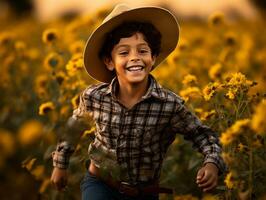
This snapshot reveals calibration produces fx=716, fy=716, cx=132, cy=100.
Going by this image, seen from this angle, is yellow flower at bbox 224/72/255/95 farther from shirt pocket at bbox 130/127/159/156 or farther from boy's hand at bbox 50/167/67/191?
boy's hand at bbox 50/167/67/191

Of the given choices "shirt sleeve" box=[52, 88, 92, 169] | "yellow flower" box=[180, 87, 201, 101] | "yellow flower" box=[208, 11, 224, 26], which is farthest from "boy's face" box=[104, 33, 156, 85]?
"yellow flower" box=[208, 11, 224, 26]

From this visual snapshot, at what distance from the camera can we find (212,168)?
8.52ft

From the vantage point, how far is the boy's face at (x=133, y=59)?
2.76m

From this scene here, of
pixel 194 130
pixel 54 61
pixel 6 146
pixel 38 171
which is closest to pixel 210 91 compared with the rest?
pixel 194 130

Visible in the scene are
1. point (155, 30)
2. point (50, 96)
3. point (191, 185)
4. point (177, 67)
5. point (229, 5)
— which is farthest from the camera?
point (229, 5)

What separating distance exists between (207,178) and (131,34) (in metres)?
0.66

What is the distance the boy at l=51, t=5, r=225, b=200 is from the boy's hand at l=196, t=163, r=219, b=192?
0.08m

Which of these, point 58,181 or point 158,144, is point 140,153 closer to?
point 158,144

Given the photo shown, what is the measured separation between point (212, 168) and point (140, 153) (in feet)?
1.08

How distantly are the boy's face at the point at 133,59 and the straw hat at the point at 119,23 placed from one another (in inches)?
3.6

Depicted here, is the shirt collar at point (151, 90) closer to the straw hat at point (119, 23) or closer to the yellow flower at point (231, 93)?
the straw hat at point (119, 23)

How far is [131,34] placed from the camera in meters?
2.82

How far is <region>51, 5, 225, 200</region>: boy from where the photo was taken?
109 inches

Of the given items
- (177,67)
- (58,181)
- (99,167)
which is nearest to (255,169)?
(99,167)
